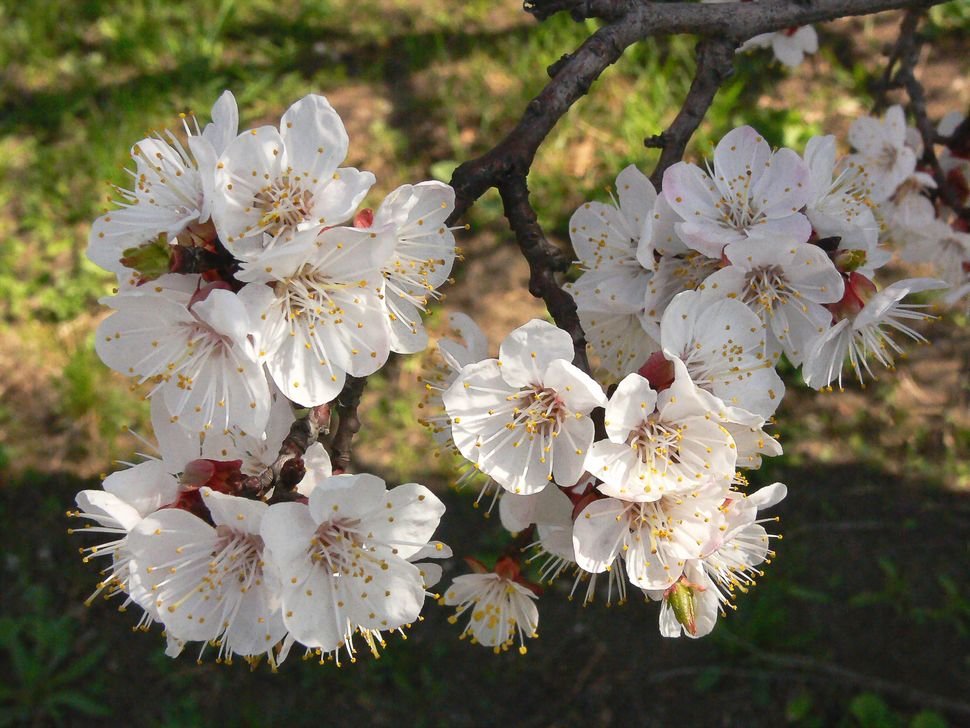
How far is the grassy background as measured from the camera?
9.98ft

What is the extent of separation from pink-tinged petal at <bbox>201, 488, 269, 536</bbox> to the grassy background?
190cm

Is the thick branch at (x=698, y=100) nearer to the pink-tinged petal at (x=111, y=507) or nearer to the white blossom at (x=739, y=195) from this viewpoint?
the white blossom at (x=739, y=195)

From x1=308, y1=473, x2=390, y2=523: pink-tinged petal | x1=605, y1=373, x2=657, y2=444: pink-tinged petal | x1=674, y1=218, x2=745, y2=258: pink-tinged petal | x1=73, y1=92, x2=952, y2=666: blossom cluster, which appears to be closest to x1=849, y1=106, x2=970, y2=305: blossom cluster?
x1=73, y1=92, x2=952, y2=666: blossom cluster

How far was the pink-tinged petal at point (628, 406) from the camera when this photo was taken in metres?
1.31

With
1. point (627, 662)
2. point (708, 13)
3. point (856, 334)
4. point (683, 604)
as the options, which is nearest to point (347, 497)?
point (683, 604)

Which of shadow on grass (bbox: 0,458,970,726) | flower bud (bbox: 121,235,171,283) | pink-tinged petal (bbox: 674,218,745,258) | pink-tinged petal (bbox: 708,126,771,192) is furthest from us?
shadow on grass (bbox: 0,458,970,726)

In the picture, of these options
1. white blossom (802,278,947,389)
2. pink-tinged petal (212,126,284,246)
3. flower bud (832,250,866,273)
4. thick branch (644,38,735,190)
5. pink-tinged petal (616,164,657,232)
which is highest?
pink-tinged petal (212,126,284,246)

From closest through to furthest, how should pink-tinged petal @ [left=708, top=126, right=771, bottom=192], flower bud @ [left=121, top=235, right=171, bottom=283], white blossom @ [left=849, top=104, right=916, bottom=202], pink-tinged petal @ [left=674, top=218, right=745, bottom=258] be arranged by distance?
1. flower bud @ [left=121, top=235, right=171, bottom=283]
2. pink-tinged petal @ [left=674, top=218, right=745, bottom=258]
3. pink-tinged petal @ [left=708, top=126, right=771, bottom=192]
4. white blossom @ [left=849, top=104, right=916, bottom=202]

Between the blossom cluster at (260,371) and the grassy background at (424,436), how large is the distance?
70.8 inches

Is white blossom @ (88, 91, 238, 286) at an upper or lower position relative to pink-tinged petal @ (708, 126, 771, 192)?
upper

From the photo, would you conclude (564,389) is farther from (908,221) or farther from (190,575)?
(908,221)

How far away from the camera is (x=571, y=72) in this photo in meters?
1.60

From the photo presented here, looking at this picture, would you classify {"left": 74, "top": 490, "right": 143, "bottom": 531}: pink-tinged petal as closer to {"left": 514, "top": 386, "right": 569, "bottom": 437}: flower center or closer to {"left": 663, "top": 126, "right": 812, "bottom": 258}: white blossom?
{"left": 514, "top": 386, "right": 569, "bottom": 437}: flower center

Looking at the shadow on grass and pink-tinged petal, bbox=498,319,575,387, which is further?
the shadow on grass
